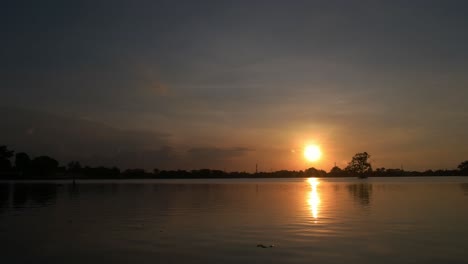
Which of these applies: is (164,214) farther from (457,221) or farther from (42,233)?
(457,221)

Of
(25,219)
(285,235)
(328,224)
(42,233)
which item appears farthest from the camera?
(25,219)

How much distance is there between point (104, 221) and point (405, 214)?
27698 mm

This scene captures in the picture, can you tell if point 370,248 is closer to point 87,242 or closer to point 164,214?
point 87,242

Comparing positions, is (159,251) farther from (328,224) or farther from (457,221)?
(457,221)

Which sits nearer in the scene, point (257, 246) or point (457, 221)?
point (257, 246)

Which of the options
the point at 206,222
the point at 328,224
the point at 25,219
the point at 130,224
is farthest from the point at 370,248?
the point at 25,219

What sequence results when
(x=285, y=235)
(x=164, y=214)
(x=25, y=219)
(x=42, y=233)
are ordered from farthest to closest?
(x=164, y=214), (x=25, y=219), (x=42, y=233), (x=285, y=235)

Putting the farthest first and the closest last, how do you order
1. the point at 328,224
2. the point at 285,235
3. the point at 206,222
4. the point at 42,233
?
1. the point at 206,222
2. the point at 328,224
3. the point at 42,233
4. the point at 285,235

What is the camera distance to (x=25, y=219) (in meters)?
36.5

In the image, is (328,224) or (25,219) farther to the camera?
(25,219)

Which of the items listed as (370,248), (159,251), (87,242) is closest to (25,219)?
(87,242)

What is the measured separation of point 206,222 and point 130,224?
6147 millimetres

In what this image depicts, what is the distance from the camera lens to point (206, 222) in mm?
33781

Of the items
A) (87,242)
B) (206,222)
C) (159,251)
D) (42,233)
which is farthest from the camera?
(206,222)
